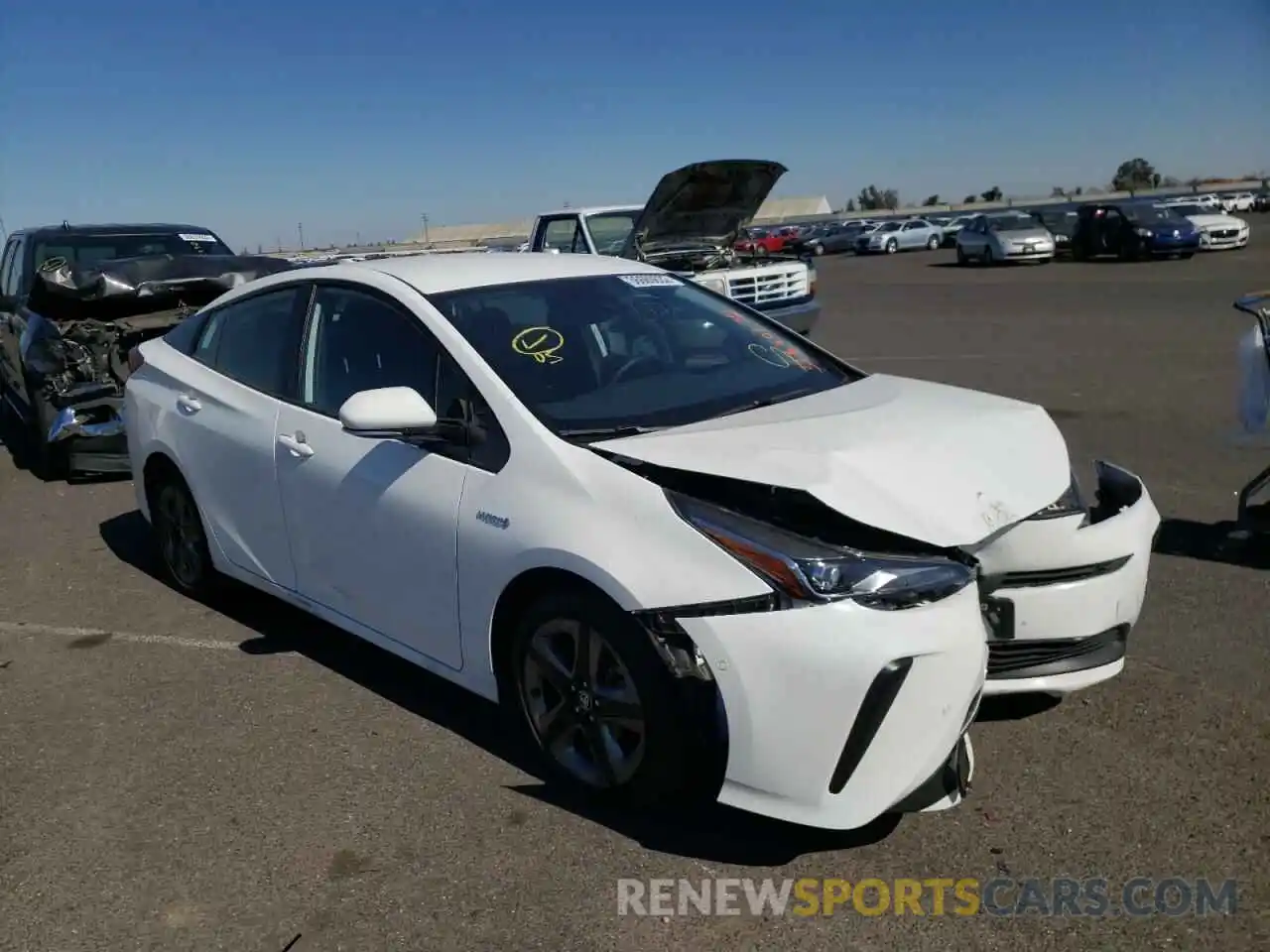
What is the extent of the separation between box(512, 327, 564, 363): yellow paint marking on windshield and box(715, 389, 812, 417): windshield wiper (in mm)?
626

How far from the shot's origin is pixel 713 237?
13.4 m

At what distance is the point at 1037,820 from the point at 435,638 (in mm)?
1950

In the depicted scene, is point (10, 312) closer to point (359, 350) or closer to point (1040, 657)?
point (359, 350)

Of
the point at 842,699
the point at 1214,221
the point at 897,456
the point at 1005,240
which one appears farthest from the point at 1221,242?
the point at 842,699

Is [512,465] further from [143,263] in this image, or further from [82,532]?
[143,263]

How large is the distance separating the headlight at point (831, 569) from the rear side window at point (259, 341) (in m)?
2.30

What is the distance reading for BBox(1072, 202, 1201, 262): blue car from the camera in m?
28.2

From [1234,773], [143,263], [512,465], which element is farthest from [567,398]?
[143,263]

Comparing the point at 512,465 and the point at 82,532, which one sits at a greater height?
the point at 512,465

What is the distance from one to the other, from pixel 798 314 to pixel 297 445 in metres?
8.81

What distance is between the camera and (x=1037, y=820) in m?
3.38

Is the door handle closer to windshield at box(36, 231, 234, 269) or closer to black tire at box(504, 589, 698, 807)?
black tire at box(504, 589, 698, 807)

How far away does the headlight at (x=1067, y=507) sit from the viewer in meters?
3.67

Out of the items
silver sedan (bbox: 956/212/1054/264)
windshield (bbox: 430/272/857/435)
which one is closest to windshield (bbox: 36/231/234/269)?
windshield (bbox: 430/272/857/435)
